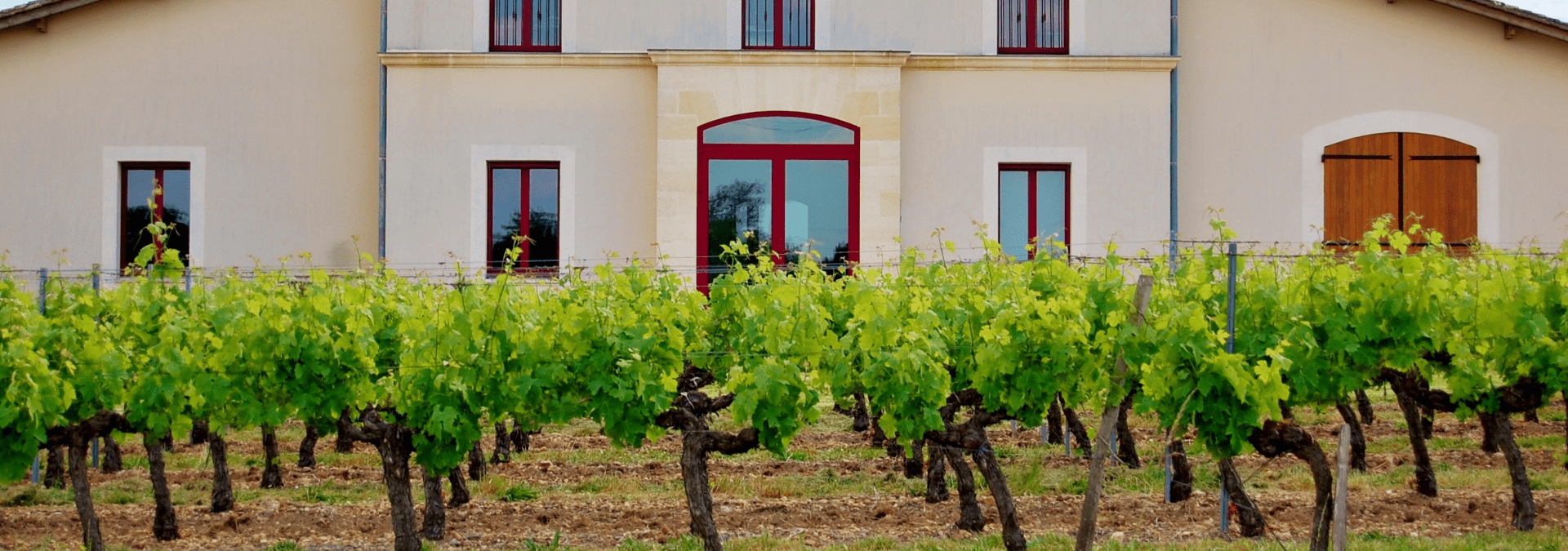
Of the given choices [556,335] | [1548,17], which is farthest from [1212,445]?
[1548,17]

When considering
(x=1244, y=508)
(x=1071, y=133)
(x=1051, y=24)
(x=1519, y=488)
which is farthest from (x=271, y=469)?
(x=1051, y=24)

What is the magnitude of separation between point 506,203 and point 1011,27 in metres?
5.54

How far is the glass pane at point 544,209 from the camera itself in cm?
1270

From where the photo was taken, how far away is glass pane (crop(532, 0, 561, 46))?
12.7 meters

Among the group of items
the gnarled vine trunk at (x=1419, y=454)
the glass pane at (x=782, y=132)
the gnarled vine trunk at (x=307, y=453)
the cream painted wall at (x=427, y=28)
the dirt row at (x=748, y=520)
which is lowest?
the dirt row at (x=748, y=520)

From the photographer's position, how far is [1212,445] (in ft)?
19.5

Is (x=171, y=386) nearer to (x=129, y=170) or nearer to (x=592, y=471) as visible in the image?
(x=592, y=471)

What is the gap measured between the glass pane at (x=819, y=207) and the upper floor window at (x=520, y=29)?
2.81m

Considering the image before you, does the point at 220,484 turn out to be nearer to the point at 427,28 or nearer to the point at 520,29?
the point at 427,28

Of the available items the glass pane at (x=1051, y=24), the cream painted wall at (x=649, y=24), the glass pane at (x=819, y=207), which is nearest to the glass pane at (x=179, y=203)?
the cream painted wall at (x=649, y=24)

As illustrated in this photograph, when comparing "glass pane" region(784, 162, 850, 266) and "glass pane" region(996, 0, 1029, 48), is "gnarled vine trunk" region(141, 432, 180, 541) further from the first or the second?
"glass pane" region(996, 0, 1029, 48)

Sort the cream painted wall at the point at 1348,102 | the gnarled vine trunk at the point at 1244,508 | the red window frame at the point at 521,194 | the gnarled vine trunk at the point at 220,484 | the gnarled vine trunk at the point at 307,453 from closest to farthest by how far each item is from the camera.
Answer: the gnarled vine trunk at the point at 1244,508 → the gnarled vine trunk at the point at 220,484 → the gnarled vine trunk at the point at 307,453 → the red window frame at the point at 521,194 → the cream painted wall at the point at 1348,102

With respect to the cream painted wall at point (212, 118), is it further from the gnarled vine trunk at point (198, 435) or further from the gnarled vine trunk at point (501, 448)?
the gnarled vine trunk at point (501, 448)

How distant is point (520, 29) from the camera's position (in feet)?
41.7
